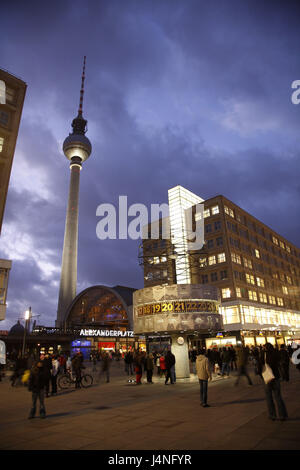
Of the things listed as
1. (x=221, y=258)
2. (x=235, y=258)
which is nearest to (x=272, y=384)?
(x=221, y=258)

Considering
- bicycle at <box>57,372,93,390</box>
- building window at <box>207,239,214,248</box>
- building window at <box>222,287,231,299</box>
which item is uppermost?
building window at <box>207,239,214,248</box>

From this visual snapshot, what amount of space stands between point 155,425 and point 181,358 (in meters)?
A: 15.3

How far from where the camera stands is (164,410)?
36.2 feet

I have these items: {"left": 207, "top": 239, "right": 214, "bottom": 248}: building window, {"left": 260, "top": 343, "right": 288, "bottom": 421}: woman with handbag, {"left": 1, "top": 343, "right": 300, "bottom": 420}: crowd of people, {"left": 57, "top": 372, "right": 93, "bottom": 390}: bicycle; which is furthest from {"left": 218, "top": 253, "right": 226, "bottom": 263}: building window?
{"left": 260, "top": 343, "right": 288, "bottom": 421}: woman with handbag

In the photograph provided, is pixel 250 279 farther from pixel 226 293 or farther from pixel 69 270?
pixel 69 270

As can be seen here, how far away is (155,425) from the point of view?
28.9ft

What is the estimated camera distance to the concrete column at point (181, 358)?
23.1m

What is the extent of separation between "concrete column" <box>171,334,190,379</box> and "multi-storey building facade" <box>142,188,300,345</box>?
22212mm

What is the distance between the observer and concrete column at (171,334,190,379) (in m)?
23.1

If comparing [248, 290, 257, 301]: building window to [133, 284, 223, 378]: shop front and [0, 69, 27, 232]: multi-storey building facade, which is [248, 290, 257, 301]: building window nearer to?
[133, 284, 223, 378]: shop front

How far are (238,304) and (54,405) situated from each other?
142ft

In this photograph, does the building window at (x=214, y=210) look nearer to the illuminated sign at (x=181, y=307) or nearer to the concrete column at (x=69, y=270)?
the illuminated sign at (x=181, y=307)
